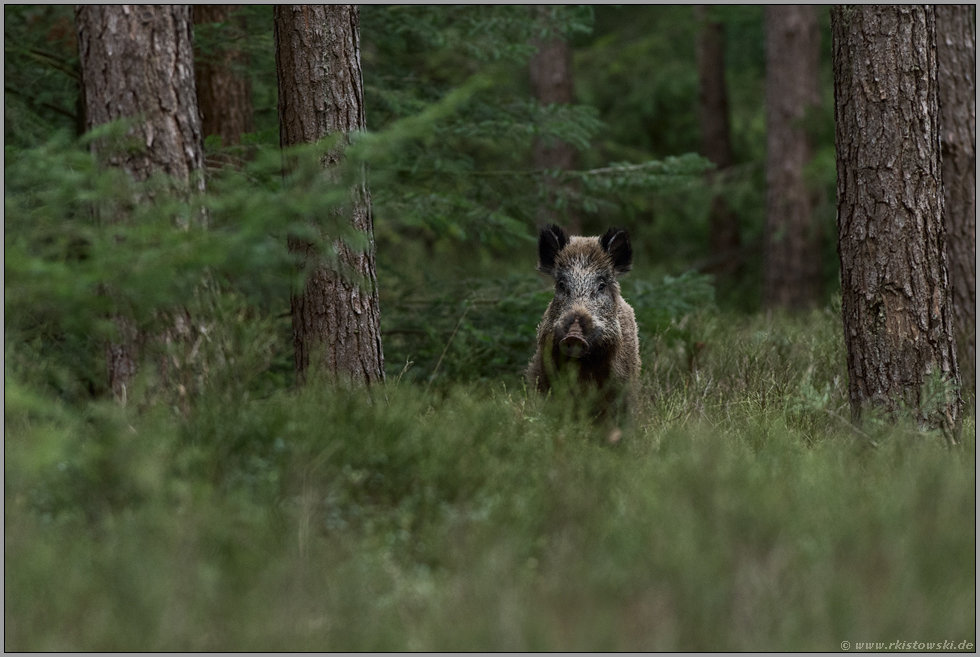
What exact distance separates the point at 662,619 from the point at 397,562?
1.21 m

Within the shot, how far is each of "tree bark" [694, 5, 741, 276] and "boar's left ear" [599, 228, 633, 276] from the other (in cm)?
1179

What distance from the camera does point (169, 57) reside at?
523cm

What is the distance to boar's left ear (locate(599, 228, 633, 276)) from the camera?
767 centimetres

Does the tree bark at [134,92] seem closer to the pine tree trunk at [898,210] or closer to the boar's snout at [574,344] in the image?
the boar's snout at [574,344]

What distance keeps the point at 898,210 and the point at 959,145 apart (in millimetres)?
3535

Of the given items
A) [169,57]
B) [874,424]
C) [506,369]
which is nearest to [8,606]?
[169,57]

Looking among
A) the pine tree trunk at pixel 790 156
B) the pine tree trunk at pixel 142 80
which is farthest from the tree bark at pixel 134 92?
the pine tree trunk at pixel 790 156

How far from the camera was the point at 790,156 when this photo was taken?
16156mm

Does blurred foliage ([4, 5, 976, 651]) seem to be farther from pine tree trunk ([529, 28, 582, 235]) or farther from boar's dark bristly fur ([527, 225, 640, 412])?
pine tree trunk ([529, 28, 582, 235])

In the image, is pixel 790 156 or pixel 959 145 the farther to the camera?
pixel 790 156

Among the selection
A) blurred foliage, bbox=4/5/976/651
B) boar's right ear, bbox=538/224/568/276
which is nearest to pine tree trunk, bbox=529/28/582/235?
boar's right ear, bbox=538/224/568/276

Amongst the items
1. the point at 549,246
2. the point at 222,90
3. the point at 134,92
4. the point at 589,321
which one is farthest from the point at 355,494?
the point at 222,90

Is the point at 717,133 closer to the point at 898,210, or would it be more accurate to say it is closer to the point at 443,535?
the point at 898,210

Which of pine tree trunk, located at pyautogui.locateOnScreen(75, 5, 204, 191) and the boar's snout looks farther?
the boar's snout
